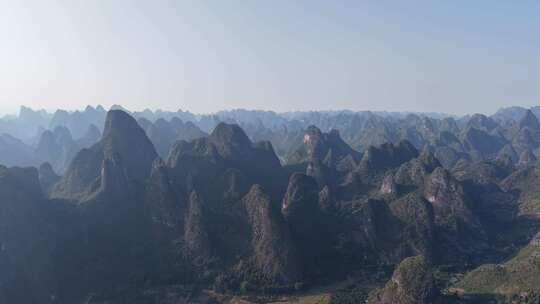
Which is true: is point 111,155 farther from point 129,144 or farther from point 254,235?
point 254,235

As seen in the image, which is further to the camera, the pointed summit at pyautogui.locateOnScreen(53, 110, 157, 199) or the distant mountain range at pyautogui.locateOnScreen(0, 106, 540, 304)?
the pointed summit at pyautogui.locateOnScreen(53, 110, 157, 199)

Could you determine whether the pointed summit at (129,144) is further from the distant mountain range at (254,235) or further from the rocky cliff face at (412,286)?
the rocky cliff face at (412,286)

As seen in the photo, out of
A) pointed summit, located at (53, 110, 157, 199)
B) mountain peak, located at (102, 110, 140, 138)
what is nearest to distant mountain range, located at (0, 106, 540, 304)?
pointed summit, located at (53, 110, 157, 199)

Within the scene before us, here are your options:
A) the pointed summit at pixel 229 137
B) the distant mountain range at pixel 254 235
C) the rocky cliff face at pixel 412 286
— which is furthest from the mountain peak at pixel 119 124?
the rocky cliff face at pixel 412 286

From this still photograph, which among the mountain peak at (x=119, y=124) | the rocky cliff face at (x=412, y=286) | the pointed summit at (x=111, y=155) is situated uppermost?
the mountain peak at (x=119, y=124)

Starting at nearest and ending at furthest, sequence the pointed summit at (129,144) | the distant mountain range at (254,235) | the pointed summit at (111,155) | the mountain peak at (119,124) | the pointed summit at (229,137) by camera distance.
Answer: the distant mountain range at (254,235), the pointed summit at (111,155), the pointed summit at (129,144), the mountain peak at (119,124), the pointed summit at (229,137)

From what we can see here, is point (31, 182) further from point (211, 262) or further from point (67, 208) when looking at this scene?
point (211, 262)

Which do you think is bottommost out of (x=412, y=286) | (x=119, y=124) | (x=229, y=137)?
(x=412, y=286)

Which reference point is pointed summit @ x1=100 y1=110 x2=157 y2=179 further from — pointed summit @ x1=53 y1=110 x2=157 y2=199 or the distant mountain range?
the distant mountain range

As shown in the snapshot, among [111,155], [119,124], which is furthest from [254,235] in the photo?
[119,124]

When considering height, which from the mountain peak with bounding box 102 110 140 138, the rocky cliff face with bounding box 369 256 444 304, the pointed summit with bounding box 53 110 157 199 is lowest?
the rocky cliff face with bounding box 369 256 444 304

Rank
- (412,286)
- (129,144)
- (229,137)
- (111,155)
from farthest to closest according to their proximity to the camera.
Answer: (229,137) → (129,144) → (111,155) → (412,286)
